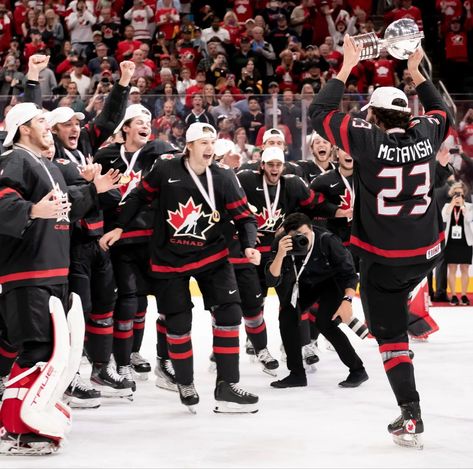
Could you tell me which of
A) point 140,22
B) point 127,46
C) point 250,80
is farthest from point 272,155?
point 140,22

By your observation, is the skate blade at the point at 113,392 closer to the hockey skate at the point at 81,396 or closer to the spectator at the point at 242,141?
the hockey skate at the point at 81,396

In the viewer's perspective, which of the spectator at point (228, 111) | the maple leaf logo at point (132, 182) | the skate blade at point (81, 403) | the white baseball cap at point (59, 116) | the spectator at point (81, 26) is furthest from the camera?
the spectator at point (81, 26)

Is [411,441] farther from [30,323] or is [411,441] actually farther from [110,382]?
[110,382]

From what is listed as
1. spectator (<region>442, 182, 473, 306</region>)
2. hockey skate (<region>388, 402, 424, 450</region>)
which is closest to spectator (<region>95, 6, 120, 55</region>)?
spectator (<region>442, 182, 473, 306</region>)

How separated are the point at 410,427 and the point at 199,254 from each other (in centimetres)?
144

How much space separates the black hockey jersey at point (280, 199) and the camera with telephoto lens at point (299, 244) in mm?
636

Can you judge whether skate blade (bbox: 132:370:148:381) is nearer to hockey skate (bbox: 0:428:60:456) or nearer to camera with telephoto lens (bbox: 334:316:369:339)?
camera with telephoto lens (bbox: 334:316:369:339)

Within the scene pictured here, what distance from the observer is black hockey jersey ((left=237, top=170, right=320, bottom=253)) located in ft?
21.5

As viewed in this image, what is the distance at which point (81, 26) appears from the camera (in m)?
14.2

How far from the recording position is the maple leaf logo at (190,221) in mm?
5293

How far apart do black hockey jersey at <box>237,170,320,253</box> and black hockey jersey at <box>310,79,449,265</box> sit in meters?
1.90

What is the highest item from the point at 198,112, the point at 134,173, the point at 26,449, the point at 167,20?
the point at 167,20

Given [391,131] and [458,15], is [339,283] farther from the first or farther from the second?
[458,15]

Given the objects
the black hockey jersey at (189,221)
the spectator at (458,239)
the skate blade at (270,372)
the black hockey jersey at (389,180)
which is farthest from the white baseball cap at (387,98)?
the spectator at (458,239)
